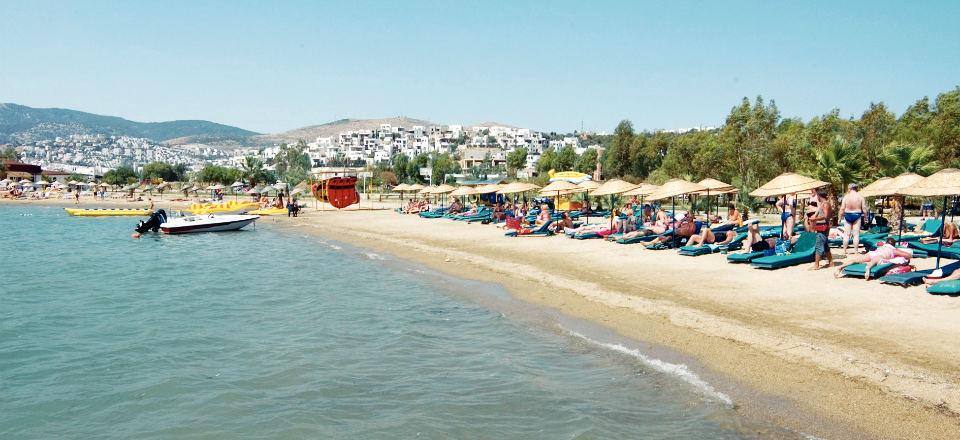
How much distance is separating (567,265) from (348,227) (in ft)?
58.3

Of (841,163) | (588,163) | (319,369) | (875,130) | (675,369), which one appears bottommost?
(319,369)

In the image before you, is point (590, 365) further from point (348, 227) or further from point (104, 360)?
point (348, 227)

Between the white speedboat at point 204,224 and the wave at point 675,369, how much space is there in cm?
2474

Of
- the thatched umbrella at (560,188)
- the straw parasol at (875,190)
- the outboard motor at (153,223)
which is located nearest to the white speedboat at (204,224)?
the outboard motor at (153,223)

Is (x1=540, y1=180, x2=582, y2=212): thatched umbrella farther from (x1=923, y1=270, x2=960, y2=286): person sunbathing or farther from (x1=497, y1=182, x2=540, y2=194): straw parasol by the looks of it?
(x1=923, y1=270, x2=960, y2=286): person sunbathing

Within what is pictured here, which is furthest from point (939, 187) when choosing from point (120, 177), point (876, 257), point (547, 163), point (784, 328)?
point (120, 177)

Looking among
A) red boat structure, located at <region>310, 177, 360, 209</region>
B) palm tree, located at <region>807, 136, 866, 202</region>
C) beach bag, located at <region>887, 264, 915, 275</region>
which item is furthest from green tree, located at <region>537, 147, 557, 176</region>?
beach bag, located at <region>887, 264, 915, 275</region>

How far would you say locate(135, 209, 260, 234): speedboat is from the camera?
29578 mm

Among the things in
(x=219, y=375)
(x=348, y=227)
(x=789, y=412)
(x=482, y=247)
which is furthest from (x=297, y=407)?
(x=348, y=227)

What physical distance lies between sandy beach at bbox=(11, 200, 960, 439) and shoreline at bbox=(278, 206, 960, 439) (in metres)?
0.02

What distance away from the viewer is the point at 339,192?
4297 centimetres

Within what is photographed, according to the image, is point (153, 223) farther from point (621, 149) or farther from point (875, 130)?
point (621, 149)

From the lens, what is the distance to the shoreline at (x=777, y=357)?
5969mm

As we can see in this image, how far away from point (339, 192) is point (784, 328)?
3671 centimetres
